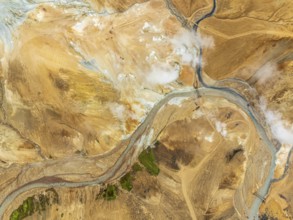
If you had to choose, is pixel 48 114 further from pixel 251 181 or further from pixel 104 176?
pixel 251 181

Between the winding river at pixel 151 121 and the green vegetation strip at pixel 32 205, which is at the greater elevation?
the winding river at pixel 151 121

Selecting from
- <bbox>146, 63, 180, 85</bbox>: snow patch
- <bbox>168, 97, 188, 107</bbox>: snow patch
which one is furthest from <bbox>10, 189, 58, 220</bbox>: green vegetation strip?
<bbox>146, 63, 180, 85</bbox>: snow patch

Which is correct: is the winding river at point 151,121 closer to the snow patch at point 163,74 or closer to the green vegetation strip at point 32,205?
the green vegetation strip at point 32,205

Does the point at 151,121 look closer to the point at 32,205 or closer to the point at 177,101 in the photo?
the point at 177,101

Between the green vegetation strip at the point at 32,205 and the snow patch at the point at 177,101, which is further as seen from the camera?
the snow patch at the point at 177,101

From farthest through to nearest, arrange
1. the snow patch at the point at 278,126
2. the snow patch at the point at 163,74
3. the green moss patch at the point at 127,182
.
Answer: the snow patch at the point at 278,126, the green moss patch at the point at 127,182, the snow patch at the point at 163,74

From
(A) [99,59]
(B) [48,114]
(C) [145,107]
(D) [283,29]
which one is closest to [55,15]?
(A) [99,59]

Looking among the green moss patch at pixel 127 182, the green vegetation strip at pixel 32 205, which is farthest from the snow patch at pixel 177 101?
the green vegetation strip at pixel 32 205

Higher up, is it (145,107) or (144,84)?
(144,84)

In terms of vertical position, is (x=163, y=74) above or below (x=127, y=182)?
above

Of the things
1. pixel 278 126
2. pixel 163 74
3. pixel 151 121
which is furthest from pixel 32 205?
pixel 278 126

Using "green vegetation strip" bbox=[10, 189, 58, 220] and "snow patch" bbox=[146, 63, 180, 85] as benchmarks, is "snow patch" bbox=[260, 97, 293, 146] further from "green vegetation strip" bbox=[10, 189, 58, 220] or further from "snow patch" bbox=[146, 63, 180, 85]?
"green vegetation strip" bbox=[10, 189, 58, 220]
